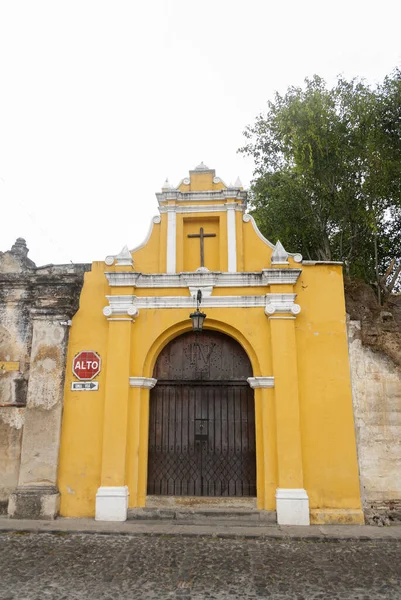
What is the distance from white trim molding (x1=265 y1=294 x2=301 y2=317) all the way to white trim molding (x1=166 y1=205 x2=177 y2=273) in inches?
72.3

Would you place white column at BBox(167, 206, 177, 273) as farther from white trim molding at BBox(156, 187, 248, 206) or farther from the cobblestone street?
the cobblestone street

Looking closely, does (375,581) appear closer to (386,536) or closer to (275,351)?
(386,536)

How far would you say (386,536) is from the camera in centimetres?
623

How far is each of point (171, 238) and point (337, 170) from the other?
571 cm

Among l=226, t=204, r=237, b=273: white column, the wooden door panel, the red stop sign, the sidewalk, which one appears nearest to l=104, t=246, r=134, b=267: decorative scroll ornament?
the red stop sign

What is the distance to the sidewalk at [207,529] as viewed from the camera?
623 cm

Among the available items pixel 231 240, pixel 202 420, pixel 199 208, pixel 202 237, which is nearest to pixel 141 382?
pixel 202 420

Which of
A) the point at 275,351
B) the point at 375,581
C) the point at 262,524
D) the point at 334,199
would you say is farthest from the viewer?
the point at 334,199

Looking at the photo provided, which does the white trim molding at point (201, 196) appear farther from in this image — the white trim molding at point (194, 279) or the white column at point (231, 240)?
the white trim molding at point (194, 279)

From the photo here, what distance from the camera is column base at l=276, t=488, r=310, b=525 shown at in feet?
22.1

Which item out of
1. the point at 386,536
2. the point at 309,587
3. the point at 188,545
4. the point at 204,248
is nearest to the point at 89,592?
the point at 188,545

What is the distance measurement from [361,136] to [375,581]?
31.6 feet

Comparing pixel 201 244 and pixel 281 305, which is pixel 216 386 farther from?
pixel 201 244

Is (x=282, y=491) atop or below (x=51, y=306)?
below
